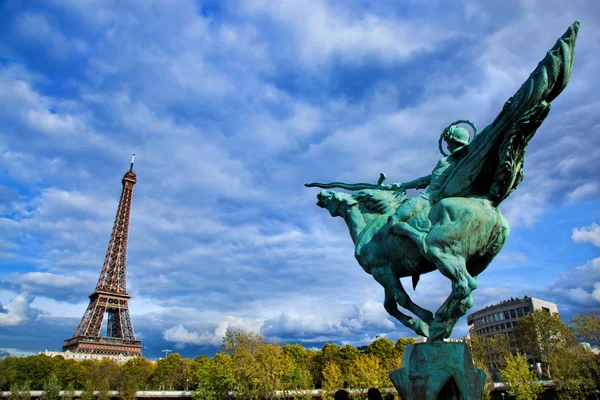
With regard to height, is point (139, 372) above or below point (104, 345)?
below

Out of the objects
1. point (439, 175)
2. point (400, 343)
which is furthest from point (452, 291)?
point (400, 343)

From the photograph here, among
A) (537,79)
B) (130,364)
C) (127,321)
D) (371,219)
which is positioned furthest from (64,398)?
(537,79)

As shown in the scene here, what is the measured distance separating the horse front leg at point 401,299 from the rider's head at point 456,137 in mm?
2408

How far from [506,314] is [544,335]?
1423 inches

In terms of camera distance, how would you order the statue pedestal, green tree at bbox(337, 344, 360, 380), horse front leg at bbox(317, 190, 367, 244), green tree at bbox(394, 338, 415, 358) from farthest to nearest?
green tree at bbox(337, 344, 360, 380) < green tree at bbox(394, 338, 415, 358) < horse front leg at bbox(317, 190, 367, 244) < the statue pedestal

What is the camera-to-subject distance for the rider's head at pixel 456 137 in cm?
704

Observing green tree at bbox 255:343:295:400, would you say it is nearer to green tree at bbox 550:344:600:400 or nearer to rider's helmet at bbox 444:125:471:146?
green tree at bbox 550:344:600:400

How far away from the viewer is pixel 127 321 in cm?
8131

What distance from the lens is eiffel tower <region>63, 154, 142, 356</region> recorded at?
76500mm

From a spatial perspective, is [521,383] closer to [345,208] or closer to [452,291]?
[345,208]

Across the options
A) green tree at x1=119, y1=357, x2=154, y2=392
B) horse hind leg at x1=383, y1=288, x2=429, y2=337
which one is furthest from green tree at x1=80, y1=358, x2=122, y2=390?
horse hind leg at x1=383, y1=288, x2=429, y2=337

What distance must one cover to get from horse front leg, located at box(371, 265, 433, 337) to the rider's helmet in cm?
246

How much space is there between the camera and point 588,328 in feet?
113

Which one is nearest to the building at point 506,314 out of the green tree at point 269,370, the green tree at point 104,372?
the green tree at point 269,370
